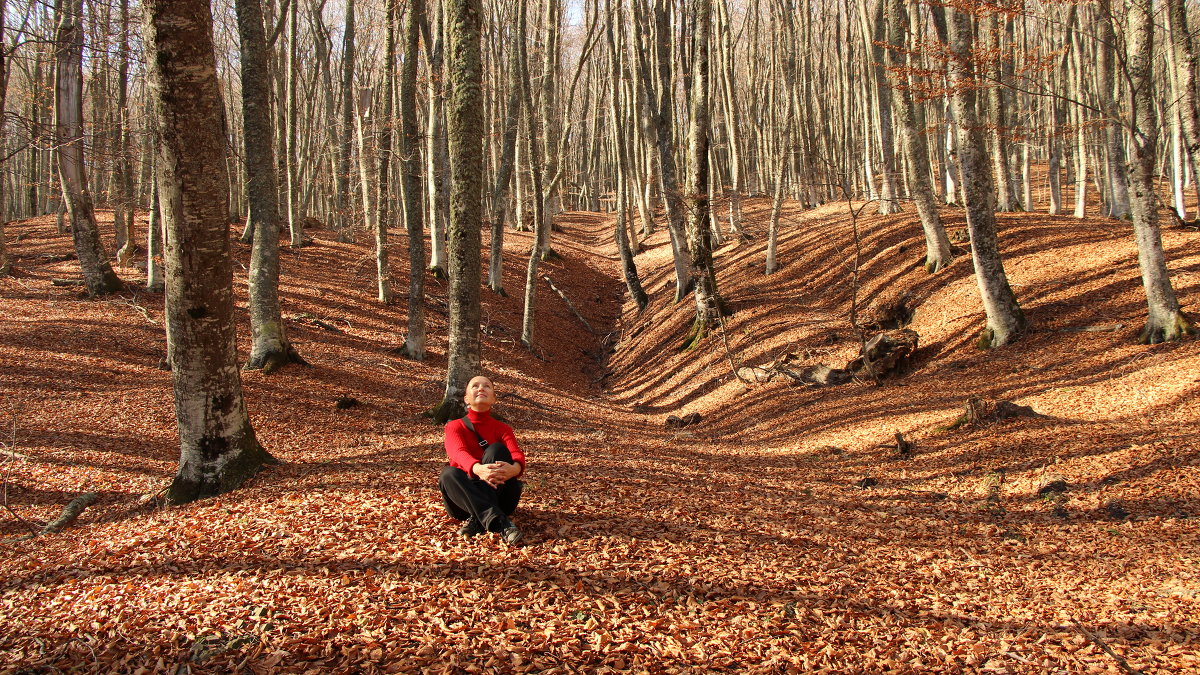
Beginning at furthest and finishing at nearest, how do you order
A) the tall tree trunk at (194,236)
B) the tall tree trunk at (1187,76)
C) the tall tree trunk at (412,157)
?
the tall tree trunk at (412,157)
the tall tree trunk at (1187,76)
the tall tree trunk at (194,236)

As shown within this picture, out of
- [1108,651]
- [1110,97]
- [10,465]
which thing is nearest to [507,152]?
[10,465]

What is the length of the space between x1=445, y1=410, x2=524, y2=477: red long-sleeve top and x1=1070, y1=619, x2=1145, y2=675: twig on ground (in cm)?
366

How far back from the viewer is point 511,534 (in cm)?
469

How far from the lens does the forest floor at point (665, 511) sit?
148 inches

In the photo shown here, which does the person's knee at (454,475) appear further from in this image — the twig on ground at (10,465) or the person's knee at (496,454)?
the twig on ground at (10,465)

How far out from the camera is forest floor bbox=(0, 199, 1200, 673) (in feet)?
12.4

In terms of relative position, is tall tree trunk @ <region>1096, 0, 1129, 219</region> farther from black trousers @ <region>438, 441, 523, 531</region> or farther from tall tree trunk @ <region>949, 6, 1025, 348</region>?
black trousers @ <region>438, 441, 523, 531</region>

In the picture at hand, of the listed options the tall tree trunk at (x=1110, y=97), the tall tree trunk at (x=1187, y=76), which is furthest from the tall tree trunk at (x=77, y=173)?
the tall tree trunk at (x=1187, y=76)

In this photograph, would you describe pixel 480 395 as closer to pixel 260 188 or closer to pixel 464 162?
pixel 464 162

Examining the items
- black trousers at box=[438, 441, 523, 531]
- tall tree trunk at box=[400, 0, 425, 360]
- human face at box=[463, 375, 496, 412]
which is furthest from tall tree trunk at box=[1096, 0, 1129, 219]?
tall tree trunk at box=[400, 0, 425, 360]

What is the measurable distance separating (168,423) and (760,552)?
7776 millimetres

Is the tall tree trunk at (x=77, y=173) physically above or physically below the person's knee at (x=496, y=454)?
above

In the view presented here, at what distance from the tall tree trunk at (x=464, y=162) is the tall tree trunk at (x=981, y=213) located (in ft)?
23.8

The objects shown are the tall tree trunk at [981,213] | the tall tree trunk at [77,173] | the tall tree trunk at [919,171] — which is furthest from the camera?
A: the tall tree trunk at [919,171]
